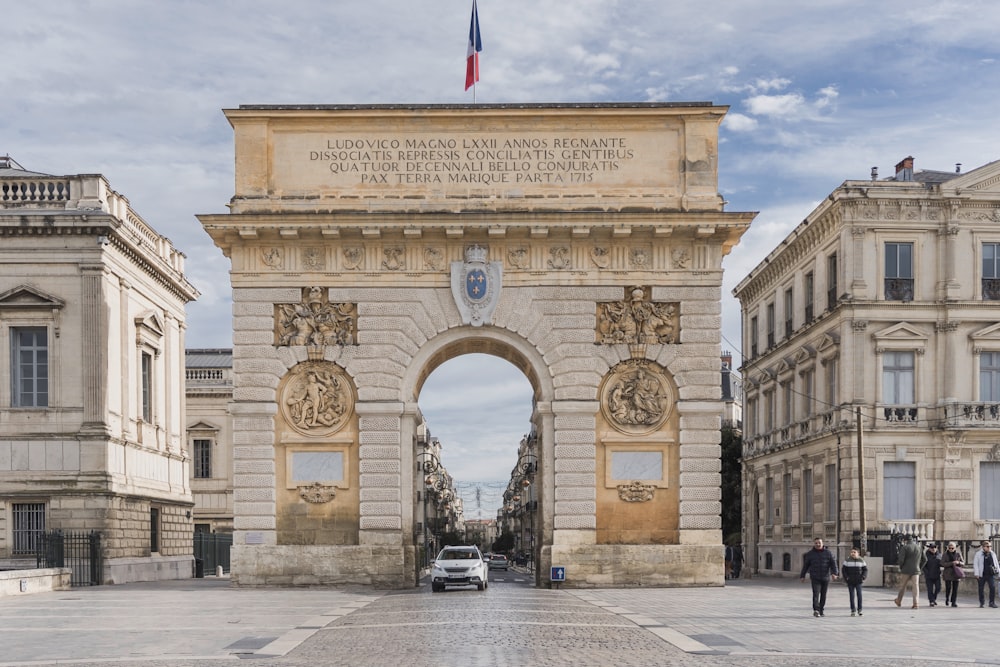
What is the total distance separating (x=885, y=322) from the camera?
43.8 meters

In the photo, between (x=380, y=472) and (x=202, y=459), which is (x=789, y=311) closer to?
(x=380, y=472)

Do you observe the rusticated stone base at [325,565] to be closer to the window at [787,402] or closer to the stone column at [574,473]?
the stone column at [574,473]

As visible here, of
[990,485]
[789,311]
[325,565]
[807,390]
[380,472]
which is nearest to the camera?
[325,565]

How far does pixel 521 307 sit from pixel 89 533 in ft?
49.9

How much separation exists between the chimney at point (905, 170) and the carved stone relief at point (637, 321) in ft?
57.1

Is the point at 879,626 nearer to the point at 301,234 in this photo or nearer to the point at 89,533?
the point at 301,234

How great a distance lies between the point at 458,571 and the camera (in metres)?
32.8

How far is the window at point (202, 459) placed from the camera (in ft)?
213

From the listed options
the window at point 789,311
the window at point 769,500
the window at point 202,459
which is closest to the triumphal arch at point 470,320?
the window at point 789,311

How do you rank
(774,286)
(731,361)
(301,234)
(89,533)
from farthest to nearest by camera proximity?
(731,361)
(774,286)
(89,533)
(301,234)

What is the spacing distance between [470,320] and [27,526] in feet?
51.3


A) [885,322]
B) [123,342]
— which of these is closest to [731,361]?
[885,322]

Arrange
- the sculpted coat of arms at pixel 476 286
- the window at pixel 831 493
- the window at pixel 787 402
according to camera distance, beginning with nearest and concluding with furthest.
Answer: the sculpted coat of arms at pixel 476 286 → the window at pixel 831 493 → the window at pixel 787 402

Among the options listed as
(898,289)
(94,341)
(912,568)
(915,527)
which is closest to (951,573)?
(912,568)
